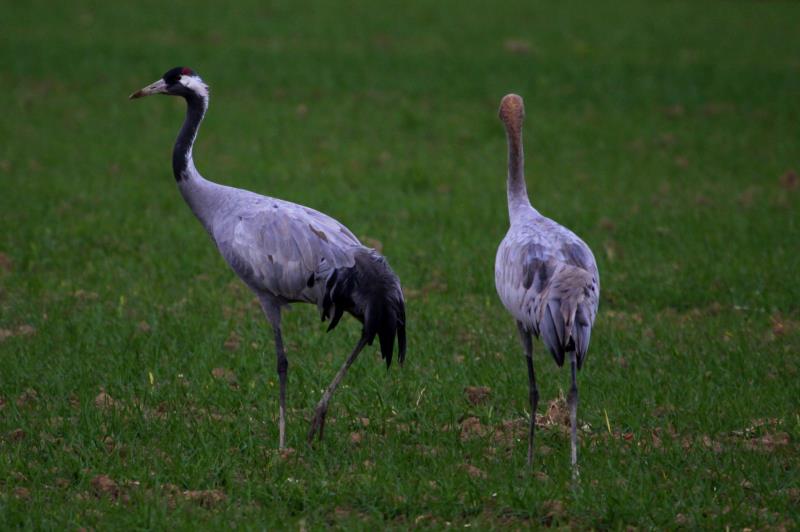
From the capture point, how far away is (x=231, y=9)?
80.7ft

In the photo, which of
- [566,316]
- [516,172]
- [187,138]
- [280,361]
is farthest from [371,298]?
[187,138]

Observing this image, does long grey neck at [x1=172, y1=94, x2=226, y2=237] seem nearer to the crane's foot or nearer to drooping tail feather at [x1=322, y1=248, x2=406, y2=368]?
drooping tail feather at [x1=322, y1=248, x2=406, y2=368]

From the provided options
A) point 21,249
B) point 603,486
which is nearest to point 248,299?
point 21,249

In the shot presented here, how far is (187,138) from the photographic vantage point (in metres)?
7.30

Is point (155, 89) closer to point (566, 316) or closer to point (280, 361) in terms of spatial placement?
point (280, 361)

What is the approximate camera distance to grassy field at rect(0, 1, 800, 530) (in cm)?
575

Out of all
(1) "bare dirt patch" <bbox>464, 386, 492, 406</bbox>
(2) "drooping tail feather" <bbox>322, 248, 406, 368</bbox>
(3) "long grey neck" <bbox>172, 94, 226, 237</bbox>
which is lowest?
(1) "bare dirt patch" <bbox>464, 386, 492, 406</bbox>

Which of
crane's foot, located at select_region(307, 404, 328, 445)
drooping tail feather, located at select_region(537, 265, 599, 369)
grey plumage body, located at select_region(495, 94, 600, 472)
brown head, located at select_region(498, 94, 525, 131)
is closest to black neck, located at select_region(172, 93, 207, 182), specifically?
crane's foot, located at select_region(307, 404, 328, 445)

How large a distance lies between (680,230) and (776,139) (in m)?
5.27

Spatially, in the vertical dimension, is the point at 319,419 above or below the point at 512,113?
below

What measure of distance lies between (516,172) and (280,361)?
6.13 feet

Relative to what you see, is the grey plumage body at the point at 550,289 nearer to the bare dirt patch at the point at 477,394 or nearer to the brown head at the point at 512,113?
the brown head at the point at 512,113

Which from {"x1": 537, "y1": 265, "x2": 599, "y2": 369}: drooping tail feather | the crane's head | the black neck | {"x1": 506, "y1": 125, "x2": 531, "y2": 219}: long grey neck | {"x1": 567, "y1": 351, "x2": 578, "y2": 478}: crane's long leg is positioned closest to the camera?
{"x1": 537, "y1": 265, "x2": 599, "y2": 369}: drooping tail feather

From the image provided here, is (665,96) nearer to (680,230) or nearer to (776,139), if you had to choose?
(776,139)
